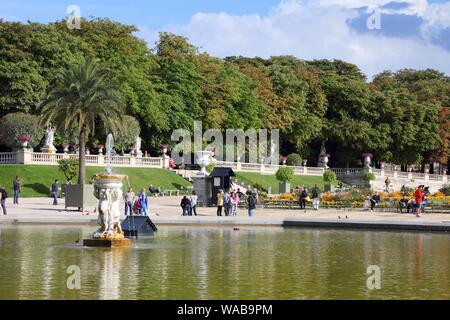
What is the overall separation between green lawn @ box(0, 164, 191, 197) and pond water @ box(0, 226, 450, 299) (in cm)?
2859

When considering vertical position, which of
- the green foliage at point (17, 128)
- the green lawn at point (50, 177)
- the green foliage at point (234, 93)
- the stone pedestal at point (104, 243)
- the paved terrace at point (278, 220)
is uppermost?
the green foliage at point (234, 93)

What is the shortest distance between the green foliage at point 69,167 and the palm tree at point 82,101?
144 inches

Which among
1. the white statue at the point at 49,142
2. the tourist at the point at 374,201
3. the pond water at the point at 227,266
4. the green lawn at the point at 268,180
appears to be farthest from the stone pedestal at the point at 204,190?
the green lawn at the point at 268,180

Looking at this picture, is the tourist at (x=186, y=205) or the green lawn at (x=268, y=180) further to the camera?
the green lawn at (x=268, y=180)

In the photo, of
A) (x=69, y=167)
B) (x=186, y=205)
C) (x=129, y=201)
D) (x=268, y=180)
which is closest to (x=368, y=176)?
(x=268, y=180)

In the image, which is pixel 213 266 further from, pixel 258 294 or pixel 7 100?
pixel 7 100

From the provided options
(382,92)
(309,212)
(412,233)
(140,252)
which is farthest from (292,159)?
(140,252)

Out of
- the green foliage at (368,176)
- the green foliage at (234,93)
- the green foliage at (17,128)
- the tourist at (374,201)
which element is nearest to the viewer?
the tourist at (374,201)

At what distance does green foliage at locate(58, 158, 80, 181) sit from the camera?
66.4 m

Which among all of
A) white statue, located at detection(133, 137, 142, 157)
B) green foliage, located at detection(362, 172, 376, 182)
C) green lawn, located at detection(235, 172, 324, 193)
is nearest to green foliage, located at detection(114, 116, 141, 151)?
white statue, located at detection(133, 137, 142, 157)

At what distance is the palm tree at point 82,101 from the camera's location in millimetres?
61719

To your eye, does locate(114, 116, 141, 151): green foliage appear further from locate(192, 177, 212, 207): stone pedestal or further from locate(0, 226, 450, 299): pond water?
locate(0, 226, 450, 299): pond water

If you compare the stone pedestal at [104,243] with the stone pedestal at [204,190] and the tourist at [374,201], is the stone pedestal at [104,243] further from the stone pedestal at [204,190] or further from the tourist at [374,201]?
the stone pedestal at [204,190]

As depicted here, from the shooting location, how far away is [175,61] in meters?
88.4
